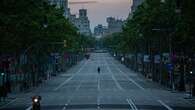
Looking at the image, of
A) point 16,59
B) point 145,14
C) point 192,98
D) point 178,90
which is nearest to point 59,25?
point 145,14

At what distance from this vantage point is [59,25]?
145m

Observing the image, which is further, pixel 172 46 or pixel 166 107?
pixel 172 46

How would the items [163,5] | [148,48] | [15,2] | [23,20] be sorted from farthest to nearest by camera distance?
[148,48]
[163,5]
[23,20]
[15,2]

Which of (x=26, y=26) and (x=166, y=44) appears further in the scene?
(x=166, y=44)

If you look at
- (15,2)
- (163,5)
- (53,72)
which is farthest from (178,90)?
(53,72)

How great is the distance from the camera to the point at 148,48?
158000 millimetres

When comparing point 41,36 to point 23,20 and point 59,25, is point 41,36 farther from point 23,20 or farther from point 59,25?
point 23,20

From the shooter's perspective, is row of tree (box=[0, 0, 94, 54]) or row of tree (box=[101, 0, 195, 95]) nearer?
row of tree (box=[0, 0, 94, 54])

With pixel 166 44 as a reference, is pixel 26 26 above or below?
above

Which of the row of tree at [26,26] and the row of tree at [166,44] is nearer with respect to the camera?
the row of tree at [26,26]

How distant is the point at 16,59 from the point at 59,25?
1051 inches

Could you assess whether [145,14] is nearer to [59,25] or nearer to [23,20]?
[59,25]

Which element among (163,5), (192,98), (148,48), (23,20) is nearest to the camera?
(23,20)

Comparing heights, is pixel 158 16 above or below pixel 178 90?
above
